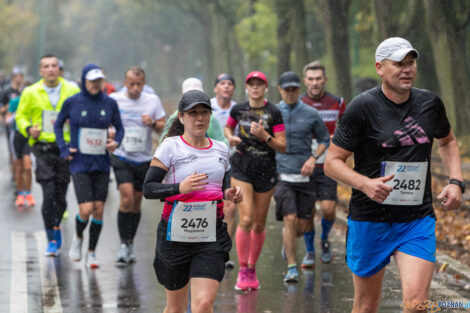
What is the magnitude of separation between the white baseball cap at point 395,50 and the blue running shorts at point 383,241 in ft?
3.35

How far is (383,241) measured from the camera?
5.88 meters

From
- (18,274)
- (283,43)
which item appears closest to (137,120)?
(18,274)

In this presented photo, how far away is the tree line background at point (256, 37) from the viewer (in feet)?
64.6

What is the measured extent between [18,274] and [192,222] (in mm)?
4261

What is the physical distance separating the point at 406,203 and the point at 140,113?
5650 mm

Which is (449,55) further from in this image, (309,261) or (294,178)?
(294,178)

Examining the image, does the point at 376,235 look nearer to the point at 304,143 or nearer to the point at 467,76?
the point at 304,143

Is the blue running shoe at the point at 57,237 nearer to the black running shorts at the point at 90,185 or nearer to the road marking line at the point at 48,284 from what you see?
the road marking line at the point at 48,284

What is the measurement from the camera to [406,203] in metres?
5.83

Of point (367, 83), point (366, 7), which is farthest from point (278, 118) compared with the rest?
point (366, 7)

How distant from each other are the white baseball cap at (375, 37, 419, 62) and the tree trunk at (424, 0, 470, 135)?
13033 mm

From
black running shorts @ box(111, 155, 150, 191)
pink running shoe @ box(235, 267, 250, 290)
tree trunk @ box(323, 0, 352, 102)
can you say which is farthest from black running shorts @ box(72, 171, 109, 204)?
tree trunk @ box(323, 0, 352, 102)

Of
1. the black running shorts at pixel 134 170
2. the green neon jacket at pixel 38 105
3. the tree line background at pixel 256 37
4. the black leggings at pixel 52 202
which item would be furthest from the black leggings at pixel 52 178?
the tree line background at pixel 256 37

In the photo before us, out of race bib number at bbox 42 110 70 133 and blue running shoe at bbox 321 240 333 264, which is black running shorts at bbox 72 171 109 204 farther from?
blue running shoe at bbox 321 240 333 264
